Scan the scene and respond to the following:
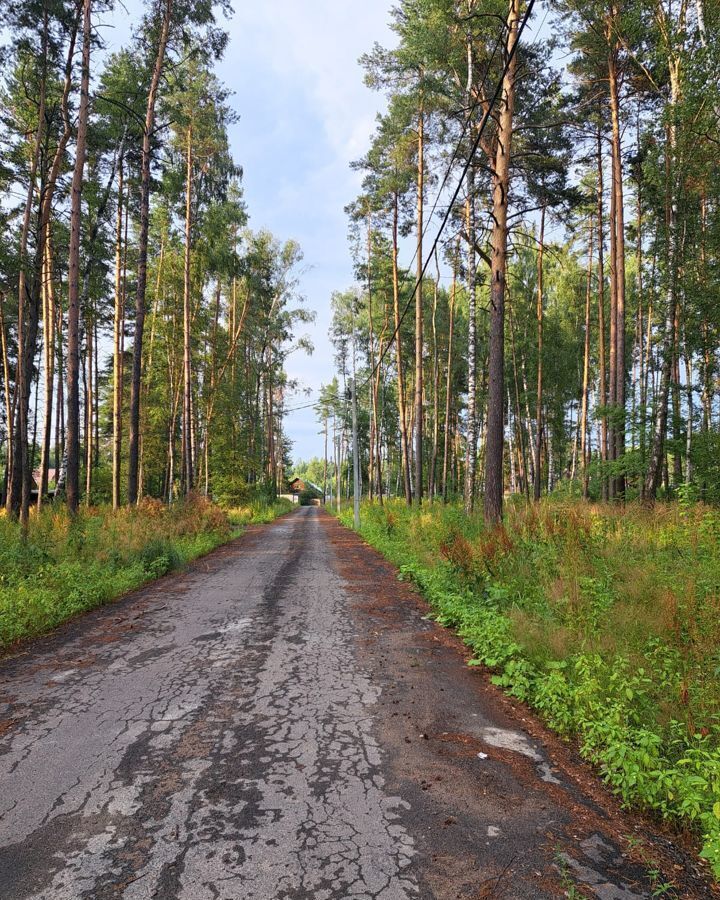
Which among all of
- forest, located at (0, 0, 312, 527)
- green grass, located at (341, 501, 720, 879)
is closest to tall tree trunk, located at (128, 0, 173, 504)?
forest, located at (0, 0, 312, 527)

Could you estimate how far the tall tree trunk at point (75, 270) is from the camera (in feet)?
34.7

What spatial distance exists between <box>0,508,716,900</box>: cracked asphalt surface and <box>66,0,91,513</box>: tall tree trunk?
24.3 ft

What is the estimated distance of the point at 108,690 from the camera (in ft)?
13.4

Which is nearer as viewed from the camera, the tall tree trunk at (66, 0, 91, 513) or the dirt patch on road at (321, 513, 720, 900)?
the dirt patch on road at (321, 513, 720, 900)

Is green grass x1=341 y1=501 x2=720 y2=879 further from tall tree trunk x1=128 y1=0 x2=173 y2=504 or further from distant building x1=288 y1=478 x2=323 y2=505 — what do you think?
distant building x1=288 y1=478 x2=323 y2=505

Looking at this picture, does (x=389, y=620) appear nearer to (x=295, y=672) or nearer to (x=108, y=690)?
(x=295, y=672)

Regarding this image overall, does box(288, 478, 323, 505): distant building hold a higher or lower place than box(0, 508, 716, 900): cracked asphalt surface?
lower

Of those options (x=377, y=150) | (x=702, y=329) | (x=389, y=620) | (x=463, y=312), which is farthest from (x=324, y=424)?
(x=389, y=620)

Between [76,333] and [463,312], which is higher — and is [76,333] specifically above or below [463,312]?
below

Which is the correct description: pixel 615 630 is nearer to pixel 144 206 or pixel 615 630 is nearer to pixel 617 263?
pixel 617 263

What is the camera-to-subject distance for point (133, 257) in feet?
69.0

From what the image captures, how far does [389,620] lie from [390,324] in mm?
23120

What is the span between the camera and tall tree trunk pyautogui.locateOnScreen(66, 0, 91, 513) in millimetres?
10586

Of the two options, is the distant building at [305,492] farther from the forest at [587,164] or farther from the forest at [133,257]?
the forest at [587,164]
